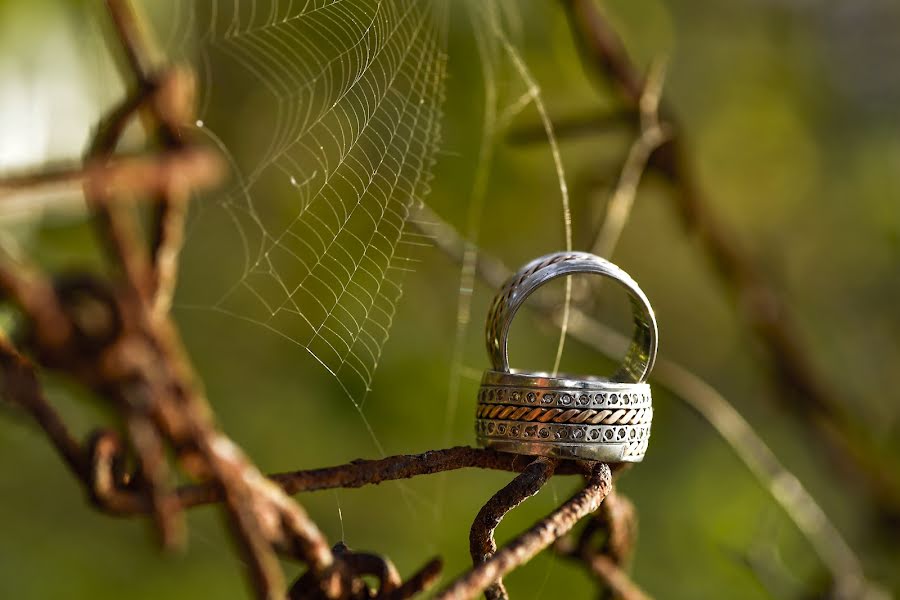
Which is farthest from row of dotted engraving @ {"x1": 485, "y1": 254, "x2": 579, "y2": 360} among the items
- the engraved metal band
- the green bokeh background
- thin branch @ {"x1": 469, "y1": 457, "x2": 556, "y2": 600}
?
the green bokeh background

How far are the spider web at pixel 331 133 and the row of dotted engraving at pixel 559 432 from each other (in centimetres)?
18

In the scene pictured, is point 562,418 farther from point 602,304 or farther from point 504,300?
point 602,304

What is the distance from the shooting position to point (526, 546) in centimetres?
43

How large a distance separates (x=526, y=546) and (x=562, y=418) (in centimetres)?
13

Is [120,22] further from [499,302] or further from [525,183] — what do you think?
[525,183]

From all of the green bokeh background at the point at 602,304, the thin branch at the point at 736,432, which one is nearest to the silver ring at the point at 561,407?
the thin branch at the point at 736,432

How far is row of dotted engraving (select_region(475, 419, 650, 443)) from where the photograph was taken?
0.54 metres

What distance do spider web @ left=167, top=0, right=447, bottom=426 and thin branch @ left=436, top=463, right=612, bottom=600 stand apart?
0.84ft

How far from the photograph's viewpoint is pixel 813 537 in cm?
114

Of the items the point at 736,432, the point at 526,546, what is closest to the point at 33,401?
the point at 526,546

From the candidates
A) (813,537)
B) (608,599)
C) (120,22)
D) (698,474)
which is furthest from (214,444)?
(698,474)

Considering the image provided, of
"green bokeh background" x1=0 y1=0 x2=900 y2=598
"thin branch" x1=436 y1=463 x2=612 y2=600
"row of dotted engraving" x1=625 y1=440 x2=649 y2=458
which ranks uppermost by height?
"thin branch" x1=436 y1=463 x2=612 y2=600

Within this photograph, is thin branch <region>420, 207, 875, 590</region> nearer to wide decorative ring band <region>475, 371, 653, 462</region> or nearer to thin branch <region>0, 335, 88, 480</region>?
wide decorative ring band <region>475, 371, 653, 462</region>

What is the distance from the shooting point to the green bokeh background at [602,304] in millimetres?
1641
